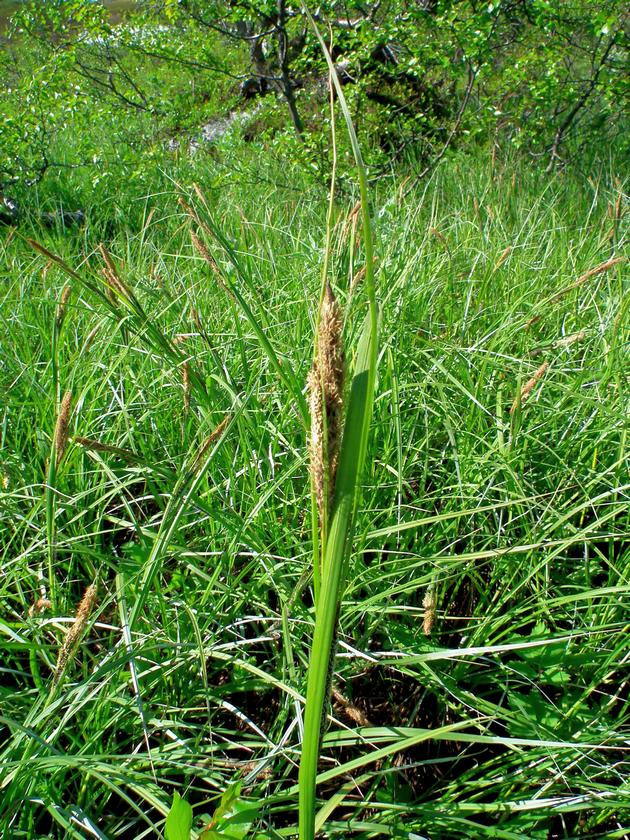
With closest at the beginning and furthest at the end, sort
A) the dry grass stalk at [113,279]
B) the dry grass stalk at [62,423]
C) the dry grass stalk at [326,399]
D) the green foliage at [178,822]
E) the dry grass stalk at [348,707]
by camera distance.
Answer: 1. the dry grass stalk at [326,399]
2. the green foliage at [178,822]
3. the dry grass stalk at [62,423]
4. the dry grass stalk at [348,707]
5. the dry grass stalk at [113,279]

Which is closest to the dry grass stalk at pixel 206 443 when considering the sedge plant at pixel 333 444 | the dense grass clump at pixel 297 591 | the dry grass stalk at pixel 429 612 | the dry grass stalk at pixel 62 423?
the dense grass clump at pixel 297 591

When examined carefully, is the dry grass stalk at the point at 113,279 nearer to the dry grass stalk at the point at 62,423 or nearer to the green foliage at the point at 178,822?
the dry grass stalk at the point at 62,423

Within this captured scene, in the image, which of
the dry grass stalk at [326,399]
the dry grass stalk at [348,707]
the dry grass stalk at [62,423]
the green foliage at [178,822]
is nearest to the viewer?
the dry grass stalk at [326,399]

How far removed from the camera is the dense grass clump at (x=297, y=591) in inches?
40.7

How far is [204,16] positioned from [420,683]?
4.41 metres

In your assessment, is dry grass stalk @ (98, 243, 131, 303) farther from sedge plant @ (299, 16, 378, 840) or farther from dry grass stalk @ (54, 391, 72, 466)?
sedge plant @ (299, 16, 378, 840)

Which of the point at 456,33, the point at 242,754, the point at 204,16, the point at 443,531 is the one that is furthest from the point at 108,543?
the point at 204,16

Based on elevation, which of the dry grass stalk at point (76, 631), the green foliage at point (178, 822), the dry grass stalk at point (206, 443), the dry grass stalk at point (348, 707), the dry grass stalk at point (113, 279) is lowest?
the dry grass stalk at point (348, 707)

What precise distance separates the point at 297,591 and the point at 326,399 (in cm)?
66

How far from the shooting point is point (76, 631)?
0.86 metres

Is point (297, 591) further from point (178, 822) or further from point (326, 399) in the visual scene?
point (326, 399)

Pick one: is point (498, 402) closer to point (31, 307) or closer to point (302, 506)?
point (302, 506)

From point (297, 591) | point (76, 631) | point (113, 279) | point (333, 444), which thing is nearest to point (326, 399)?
point (333, 444)

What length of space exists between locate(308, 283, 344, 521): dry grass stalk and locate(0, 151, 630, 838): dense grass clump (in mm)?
322
